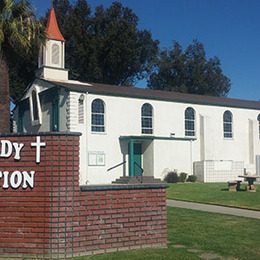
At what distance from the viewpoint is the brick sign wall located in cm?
755

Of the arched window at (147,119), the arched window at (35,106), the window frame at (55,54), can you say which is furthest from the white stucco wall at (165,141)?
the window frame at (55,54)

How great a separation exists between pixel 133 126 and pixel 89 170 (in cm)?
509

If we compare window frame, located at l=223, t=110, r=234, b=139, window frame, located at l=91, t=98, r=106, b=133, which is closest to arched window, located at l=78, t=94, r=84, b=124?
window frame, located at l=91, t=98, r=106, b=133

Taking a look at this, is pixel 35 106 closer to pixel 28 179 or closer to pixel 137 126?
pixel 137 126

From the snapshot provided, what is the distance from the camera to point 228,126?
37625 mm

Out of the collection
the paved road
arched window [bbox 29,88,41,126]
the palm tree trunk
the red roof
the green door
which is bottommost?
the paved road

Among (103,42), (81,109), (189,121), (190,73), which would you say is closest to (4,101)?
(81,109)

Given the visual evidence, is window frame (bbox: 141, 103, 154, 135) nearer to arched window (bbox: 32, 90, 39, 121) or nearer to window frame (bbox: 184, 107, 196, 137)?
window frame (bbox: 184, 107, 196, 137)

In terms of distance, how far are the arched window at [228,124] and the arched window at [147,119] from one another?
24.8 feet

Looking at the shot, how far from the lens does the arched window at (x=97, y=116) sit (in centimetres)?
3025

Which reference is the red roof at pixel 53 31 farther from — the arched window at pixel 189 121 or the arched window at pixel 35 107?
the arched window at pixel 189 121

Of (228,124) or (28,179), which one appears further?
(228,124)

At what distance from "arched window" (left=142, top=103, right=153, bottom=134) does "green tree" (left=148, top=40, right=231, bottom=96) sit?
2606 cm

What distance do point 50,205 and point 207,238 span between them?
3.98 meters
